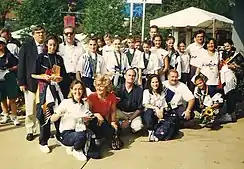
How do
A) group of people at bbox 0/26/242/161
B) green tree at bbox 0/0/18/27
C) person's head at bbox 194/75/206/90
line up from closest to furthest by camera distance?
group of people at bbox 0/26/242/161, person's head at bbox 194/75/206/90, green tree at bbox 0/0/18/27

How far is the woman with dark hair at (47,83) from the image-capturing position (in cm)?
678

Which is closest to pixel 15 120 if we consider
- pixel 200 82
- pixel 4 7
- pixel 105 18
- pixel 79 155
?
pixel 79 155

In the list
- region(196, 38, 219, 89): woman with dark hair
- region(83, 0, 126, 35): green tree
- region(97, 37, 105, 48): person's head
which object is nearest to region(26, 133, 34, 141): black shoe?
region(97, 37, 105, 48): person's head

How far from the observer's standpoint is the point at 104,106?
7.11 metres

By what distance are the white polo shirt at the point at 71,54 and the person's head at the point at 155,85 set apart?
1.30 m

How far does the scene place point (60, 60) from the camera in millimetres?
6973

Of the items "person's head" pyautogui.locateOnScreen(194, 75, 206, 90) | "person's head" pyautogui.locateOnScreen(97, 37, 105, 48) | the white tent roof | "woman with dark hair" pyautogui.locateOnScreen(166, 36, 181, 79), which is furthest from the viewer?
the white tent roof

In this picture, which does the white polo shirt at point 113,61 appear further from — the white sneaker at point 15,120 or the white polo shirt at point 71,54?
the white sneaker at point 15,120

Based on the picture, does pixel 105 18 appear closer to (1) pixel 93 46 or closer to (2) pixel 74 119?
(1) pixel 93 46

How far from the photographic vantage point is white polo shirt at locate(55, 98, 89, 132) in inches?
257

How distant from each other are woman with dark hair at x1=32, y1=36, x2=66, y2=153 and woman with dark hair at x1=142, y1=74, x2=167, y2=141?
1.51 metres

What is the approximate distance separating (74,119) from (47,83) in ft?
2.50

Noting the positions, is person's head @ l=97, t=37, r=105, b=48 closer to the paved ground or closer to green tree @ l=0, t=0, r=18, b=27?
the paved ground

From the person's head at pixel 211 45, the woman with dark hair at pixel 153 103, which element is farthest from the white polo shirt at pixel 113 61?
the person's head at pixel 211 45
